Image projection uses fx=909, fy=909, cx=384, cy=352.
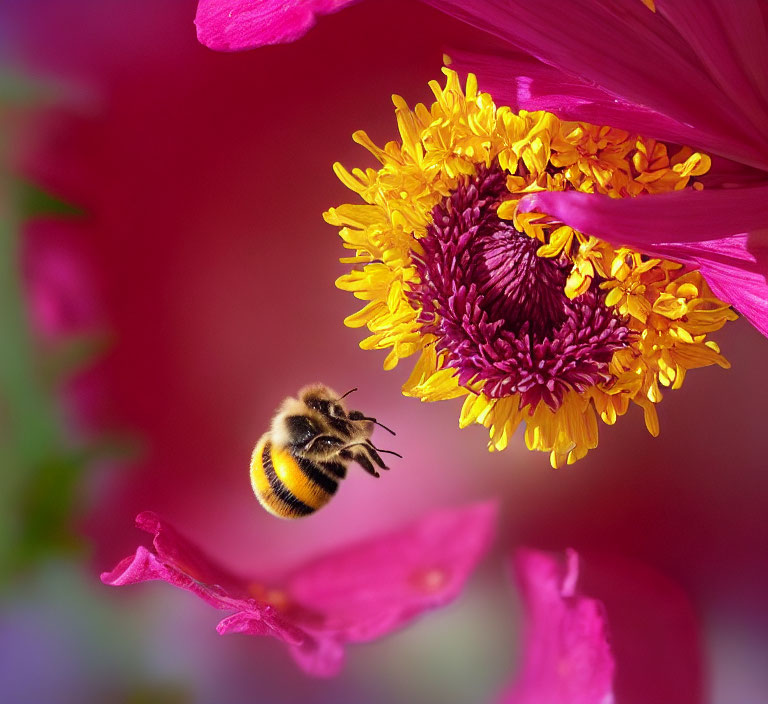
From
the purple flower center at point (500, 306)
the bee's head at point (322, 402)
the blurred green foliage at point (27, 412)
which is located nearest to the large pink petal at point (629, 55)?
the purple flower center at point (500, 306)

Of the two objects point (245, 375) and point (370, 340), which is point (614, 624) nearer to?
point (370, 340)

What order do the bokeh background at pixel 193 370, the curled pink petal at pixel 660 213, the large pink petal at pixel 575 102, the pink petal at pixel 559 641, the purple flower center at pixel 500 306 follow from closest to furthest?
the curled pink petal at pixel 660 213, the large pink petal at pixel 575 102, the purple flower center at pixel 500 306, the pink petal at pixel 559 641, the bokeh background at pixel 193 370

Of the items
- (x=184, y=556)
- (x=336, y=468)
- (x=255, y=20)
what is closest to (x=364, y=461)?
(x=336, y=468)

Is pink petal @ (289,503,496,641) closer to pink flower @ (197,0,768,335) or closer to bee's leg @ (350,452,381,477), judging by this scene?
bee's leg @ (350,452,381,477)

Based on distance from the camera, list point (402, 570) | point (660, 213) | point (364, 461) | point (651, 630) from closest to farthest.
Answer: point (660, 213)
point (364, 461)
point (651, 630)
point (402, 570)

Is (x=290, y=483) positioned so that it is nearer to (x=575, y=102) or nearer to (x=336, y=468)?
(x=336, y=468)

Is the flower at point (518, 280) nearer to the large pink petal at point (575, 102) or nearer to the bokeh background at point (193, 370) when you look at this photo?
the large pink petal at point (575, 102)
